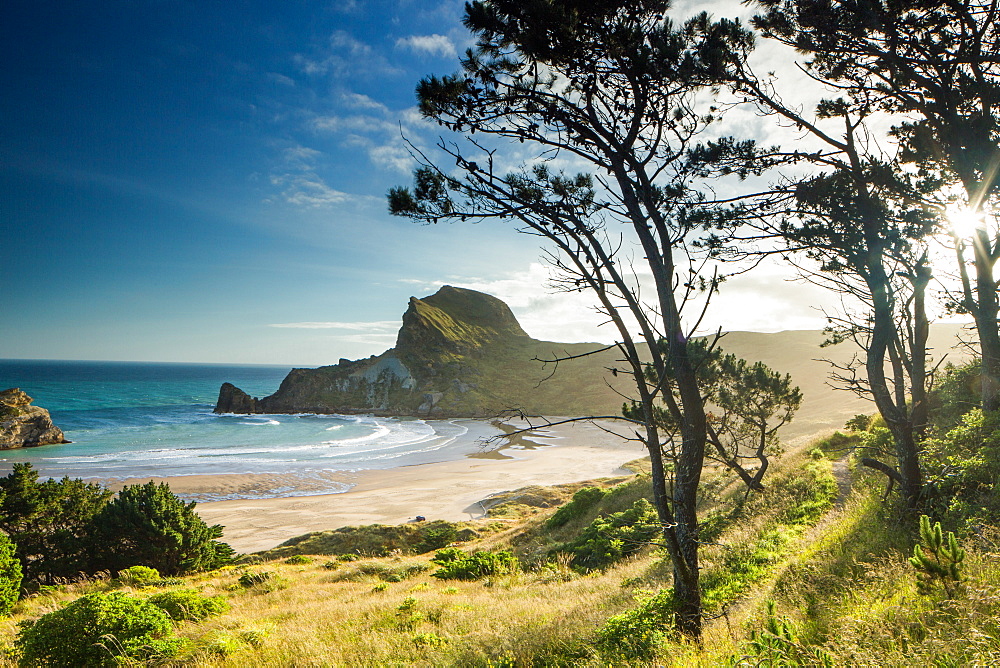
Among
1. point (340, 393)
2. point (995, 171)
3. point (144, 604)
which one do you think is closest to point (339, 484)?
point (144, 604)

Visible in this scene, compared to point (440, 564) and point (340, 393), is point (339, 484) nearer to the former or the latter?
point (440, 564)

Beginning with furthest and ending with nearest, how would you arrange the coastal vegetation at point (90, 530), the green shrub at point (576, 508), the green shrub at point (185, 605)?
the green shrub at point (576, 508) → the coastal vegetation at point (90, 530) → the green shrub at point (185, 605)

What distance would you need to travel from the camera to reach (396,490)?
36094mm

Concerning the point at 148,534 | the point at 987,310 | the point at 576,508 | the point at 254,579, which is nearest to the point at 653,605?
the point at 987,310

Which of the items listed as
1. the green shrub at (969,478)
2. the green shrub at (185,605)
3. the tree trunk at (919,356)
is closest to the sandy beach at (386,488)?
the green shrub at (185,605)

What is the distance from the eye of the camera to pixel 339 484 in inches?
1527

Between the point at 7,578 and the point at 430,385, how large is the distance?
88858mm

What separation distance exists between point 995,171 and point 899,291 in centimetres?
282

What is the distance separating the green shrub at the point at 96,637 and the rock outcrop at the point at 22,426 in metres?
69.5

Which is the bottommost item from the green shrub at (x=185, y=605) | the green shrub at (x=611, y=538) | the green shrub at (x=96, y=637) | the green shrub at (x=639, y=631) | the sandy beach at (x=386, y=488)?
the sandy beach at (x=386, y=488)

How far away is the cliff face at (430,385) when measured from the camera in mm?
94438

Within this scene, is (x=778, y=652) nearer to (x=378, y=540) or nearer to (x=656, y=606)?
(x=656, y=606)

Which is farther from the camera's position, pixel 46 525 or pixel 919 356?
pixel 46 525

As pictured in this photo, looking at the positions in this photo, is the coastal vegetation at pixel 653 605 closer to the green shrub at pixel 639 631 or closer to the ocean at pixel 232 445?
the green shrub at pixel 639 631
